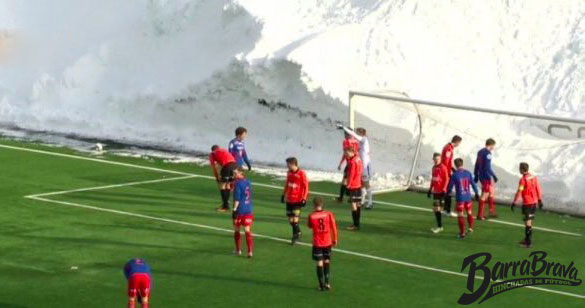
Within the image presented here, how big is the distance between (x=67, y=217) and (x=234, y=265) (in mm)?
5744

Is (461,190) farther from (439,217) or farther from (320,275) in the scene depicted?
(320,275)

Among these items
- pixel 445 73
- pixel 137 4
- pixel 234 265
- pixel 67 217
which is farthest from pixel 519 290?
pixel 137 4

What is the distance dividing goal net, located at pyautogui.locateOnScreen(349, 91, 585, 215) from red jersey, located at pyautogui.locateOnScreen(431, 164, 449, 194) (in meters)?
3.30

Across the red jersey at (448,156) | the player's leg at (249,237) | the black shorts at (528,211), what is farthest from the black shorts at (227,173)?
the black shorts at (528,211)

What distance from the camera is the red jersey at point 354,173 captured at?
1013 inches

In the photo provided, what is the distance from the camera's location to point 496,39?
36062 mm

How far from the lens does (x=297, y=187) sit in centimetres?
2400

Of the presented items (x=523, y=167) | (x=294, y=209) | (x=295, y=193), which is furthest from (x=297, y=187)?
(x=523, y=167)

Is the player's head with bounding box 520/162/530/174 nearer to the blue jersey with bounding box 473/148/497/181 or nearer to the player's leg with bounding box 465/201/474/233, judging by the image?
the player's leg with bounding box 465/201/474/233

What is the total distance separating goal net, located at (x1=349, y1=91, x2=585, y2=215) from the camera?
29.1 meters

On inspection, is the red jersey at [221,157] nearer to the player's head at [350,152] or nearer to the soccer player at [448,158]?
the player's head at [350,152]

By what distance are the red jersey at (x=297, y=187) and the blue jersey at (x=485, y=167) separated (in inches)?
202

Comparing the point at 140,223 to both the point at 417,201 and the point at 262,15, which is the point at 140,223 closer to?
the point at 417,201

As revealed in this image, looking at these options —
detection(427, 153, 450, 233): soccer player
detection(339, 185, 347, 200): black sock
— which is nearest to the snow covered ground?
detection(339, 185, 347, 200): black sock
